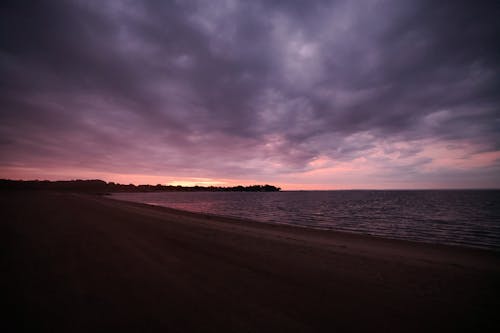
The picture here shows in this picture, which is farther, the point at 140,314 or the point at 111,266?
the point at 111,266

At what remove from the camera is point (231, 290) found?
4520mm

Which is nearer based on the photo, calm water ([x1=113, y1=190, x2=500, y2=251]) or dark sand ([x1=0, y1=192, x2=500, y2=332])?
dark sand ([x1=0, y1=192, x2=500, y2=332])

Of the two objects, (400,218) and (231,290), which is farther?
(400,218)

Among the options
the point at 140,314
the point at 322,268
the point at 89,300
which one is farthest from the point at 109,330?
the point at 322,268

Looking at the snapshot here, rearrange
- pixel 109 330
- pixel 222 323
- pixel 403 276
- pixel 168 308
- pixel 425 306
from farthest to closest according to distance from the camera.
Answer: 1. pixel 403 276
2. pixel 425 306
3. pixel 168 308
4. pixel 222 323
5. pixel 109 330

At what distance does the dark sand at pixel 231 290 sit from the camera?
3354 mm

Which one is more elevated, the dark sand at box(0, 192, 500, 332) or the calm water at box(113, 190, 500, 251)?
the dark sand at box(0, 192, 500, 332)

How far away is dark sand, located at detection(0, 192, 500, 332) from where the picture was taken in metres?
3.35

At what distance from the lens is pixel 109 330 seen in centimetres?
300

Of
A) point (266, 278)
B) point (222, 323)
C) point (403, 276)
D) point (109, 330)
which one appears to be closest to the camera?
point (109, 330)

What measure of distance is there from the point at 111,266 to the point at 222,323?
4206 millimetres

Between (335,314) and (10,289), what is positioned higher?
(10,289)

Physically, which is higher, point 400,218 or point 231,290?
point 231,290

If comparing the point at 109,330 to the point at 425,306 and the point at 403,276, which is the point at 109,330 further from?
the point at 403,276
